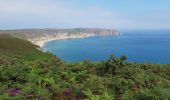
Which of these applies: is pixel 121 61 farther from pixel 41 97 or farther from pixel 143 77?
pixel 41 97

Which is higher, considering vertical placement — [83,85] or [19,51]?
[83,85]

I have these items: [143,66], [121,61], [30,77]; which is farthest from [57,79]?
[143,66]

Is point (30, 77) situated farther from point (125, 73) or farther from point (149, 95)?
point (149, 95)

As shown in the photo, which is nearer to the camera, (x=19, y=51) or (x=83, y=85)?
(x=83, y=85)

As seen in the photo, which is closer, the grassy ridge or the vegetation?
the vegetation

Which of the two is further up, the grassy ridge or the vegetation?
the vegetation

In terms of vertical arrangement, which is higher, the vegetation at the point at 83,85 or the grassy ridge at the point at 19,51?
the vegetation at the point at 83,85

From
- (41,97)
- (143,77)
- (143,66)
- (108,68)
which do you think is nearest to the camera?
(41,97)

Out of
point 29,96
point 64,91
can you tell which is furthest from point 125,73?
point 29,96

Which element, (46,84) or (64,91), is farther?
(46,84)

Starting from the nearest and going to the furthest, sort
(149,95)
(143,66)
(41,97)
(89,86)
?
(149,95), (41,97), (89,86), (143,66)

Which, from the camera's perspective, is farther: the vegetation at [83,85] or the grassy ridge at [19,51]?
the grassy ridge at [19,51]
